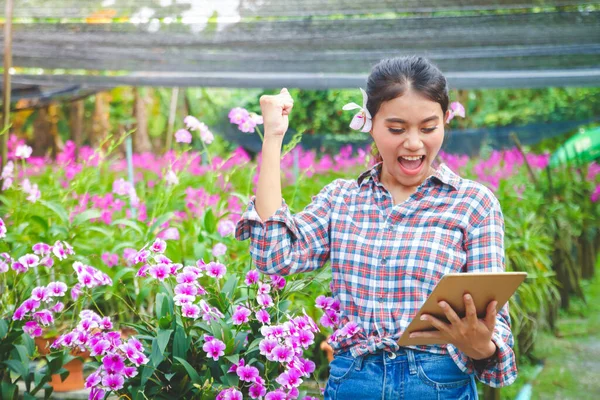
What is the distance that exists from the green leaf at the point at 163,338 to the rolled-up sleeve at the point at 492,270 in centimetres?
67

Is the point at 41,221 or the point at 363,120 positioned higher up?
the point at 363,120

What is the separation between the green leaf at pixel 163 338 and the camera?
164 cm

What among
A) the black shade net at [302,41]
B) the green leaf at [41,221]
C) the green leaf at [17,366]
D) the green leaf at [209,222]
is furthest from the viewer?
the black shade net at [302,41]

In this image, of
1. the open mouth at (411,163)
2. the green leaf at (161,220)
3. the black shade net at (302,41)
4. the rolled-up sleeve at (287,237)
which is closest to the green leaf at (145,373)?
the rolled-up sleeve at (287,237)

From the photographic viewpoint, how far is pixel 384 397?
1.31 metres

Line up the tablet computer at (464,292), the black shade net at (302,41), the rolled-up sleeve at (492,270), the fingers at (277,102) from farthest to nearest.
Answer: the black shade net at (302,41)
the fingers at (277,102)
the rolled-up sleeve at (492,270)
the tablet computer at (464,292)

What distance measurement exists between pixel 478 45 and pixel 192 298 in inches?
88.6

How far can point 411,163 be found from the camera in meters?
1.38

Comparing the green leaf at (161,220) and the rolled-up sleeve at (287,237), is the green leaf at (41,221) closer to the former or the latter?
the green leaf at (161,220)

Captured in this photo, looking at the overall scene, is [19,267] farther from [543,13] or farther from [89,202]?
[543,13]

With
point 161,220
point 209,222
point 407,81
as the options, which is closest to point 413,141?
point 407,81

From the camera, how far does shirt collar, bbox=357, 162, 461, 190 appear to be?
4.52 feet

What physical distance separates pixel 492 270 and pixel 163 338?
782 millimetres

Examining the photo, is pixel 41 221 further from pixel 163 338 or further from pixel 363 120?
pixel 363 120
